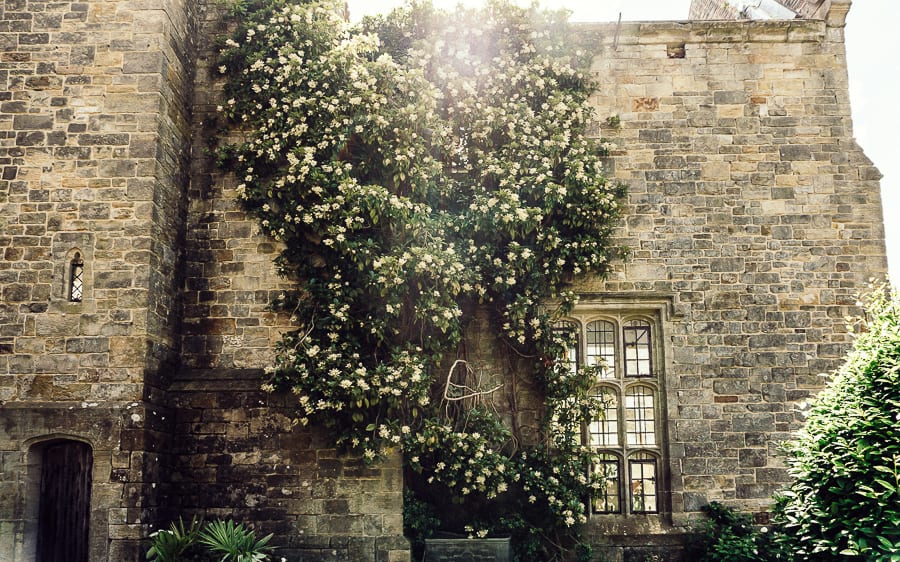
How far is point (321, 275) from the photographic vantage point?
935 centimetres

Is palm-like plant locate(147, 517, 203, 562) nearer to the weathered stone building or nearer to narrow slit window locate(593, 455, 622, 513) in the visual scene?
the weathered stone building

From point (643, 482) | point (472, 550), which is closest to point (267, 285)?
point (472, 550)

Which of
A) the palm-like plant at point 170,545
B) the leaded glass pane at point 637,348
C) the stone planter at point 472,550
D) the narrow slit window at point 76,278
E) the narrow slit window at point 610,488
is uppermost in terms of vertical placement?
the narrow slit window at point 76,278

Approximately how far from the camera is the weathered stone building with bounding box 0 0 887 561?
8266 mm

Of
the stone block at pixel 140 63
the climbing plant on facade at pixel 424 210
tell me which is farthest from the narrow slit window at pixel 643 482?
the stone block at pixel 140 63

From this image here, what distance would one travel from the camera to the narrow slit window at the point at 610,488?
31.4 ft

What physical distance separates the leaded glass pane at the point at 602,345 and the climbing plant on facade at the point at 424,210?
66cm

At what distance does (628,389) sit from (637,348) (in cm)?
57

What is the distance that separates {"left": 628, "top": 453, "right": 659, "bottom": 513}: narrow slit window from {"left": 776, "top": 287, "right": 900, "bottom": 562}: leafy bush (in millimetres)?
1813

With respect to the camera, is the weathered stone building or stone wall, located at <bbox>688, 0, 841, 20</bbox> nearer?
the weathered stone building

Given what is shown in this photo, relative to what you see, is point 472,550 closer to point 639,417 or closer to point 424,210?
point 639,417

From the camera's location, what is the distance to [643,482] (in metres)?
9.84

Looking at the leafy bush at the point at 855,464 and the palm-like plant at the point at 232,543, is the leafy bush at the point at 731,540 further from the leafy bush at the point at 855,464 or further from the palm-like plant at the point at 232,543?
the palm-like plant at the point at 232,543

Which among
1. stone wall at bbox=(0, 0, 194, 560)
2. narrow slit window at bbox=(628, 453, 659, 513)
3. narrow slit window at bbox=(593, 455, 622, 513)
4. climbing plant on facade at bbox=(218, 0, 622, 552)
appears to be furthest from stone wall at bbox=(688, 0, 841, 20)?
stone wall at bbox=(0, 0, 194, 560)
